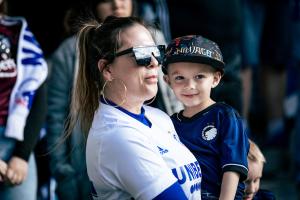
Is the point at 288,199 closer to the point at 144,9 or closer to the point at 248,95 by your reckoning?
the point at 248,95

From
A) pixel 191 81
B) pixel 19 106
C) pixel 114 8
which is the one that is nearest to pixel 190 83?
pixel 191 81

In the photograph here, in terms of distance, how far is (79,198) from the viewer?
5.10 m

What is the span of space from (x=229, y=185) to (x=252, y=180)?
424 mm

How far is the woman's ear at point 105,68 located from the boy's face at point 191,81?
28 cm

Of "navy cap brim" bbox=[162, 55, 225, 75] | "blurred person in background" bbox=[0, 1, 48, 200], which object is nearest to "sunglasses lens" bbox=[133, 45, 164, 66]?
"navy cap brim" bbox=[162, 55, 225, 75]

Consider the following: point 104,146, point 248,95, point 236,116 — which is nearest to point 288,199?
point 248,95

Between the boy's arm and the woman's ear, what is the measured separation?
23.8 inches

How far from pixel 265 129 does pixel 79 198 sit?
3029 mm

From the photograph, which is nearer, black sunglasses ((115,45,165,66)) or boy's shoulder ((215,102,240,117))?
black sunglasses ((115,45,165,66))

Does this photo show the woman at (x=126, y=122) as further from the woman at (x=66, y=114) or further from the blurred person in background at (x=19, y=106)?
the woman at (x=66, y=114)

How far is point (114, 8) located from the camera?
508 centimetres

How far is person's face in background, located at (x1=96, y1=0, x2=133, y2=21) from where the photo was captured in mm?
5078

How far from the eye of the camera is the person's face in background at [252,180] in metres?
3.71

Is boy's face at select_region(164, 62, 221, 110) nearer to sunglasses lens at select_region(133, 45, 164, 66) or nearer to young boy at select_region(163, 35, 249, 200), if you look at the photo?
young boy at select_region(163, 35, 249, 200)
